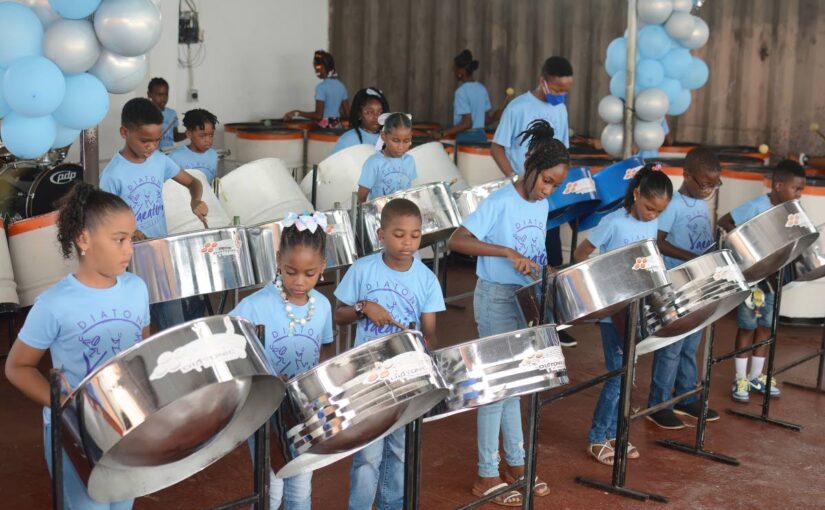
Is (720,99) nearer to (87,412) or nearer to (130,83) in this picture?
(130,83)

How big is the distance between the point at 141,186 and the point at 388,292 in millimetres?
962

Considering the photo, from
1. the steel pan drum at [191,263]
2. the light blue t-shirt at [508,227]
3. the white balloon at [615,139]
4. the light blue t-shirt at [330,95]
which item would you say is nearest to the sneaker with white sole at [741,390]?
the light blue t-shirt at [508,227]

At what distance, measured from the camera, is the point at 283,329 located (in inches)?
73.8

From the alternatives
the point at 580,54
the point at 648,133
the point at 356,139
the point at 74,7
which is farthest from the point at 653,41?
the point at 74,7

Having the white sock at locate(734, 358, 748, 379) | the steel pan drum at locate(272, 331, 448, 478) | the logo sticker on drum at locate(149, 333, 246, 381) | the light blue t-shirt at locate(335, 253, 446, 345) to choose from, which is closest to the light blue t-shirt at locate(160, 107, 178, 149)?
the white sock at locate(734, 358, 748, 379)

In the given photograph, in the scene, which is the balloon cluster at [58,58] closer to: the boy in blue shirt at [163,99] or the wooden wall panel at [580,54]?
the boy in blue shirt at [163,99]

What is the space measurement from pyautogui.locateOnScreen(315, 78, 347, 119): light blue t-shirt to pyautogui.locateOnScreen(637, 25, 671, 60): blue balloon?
2.39 meters

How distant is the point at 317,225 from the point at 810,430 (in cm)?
180

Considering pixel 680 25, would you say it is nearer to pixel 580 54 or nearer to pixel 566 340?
pixel 566 340

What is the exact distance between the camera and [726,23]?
542 cm

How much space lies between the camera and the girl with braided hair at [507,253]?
231cm

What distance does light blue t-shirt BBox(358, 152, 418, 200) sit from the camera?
3.31 metres

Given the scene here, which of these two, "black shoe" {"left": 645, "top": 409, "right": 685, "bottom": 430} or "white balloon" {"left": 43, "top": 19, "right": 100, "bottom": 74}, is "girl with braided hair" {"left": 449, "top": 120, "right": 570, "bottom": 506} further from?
"white balloon" {"left": 43, "top": 19, "right": 100, "bottom": 74}

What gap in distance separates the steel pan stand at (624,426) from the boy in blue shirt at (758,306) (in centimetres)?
75
